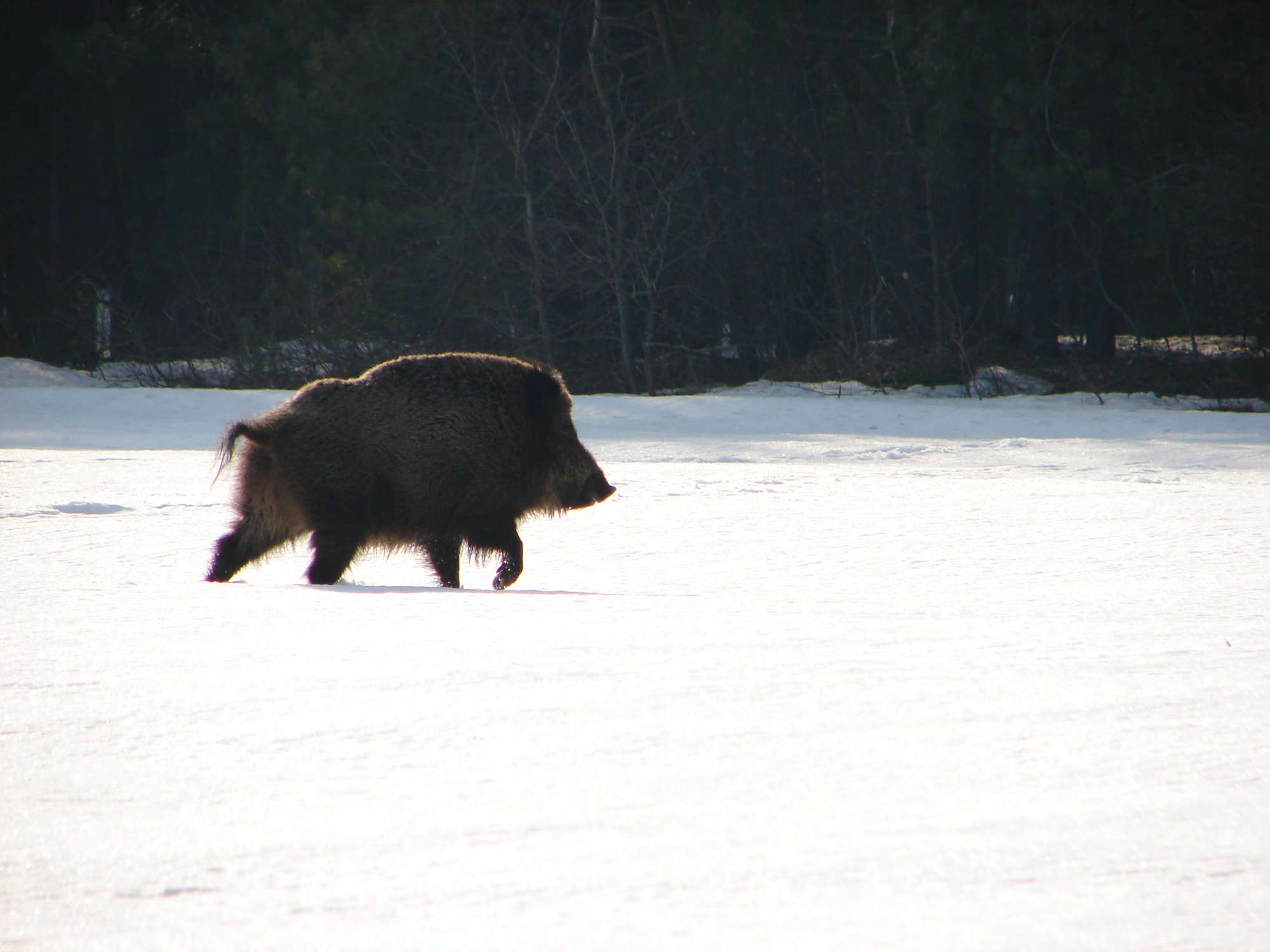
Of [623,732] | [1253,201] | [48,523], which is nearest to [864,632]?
[623,732]

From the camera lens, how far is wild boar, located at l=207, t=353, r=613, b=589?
17.1 feet

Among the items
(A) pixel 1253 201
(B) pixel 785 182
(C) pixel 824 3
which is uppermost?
(C) pixel 824 3

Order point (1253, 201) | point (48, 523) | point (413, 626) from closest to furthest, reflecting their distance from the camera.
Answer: point (413, 626)
point (48, 523)
point (1253, 201)

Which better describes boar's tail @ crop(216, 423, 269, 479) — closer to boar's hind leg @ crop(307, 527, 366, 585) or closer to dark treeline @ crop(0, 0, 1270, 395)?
boar's hind leg @ crop(307, 527, 366, 585)

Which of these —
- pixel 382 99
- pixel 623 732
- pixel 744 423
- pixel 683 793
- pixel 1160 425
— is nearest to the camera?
pixel 683 793

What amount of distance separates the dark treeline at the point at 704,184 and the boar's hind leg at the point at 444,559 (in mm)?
14700

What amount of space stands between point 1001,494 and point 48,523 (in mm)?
6136

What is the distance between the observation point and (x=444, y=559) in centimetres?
566

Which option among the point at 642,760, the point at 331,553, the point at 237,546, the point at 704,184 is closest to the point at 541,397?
the point at 331,553

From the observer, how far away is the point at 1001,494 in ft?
29.0

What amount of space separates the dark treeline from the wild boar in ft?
47.8

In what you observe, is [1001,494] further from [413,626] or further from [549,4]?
[549,4]

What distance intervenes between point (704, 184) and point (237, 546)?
1737 centimetres

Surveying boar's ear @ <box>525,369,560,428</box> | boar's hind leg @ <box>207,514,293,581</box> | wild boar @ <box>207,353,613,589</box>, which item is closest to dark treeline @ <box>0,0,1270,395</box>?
boar's ear @ <box>525,369,560,428</box>
